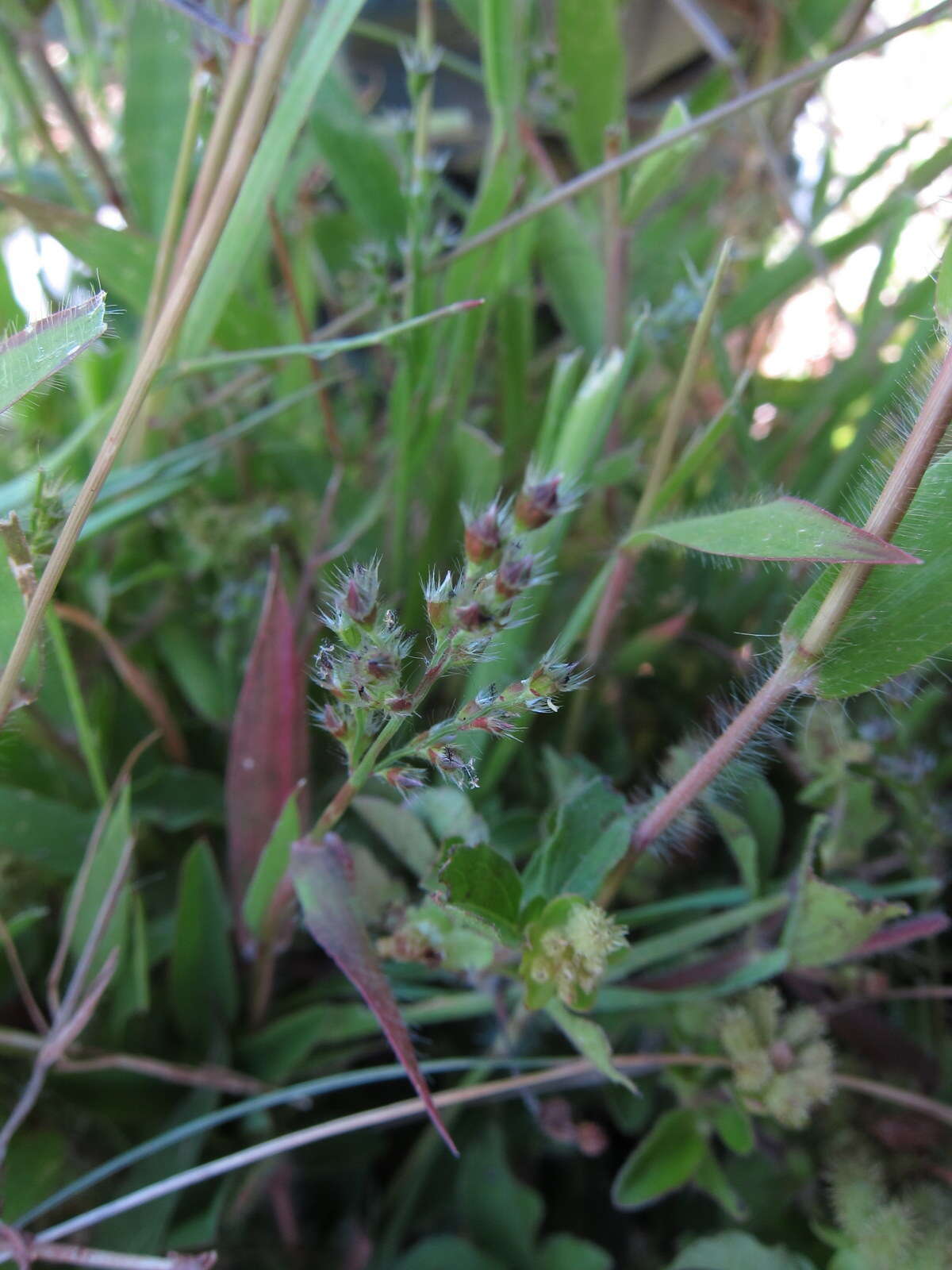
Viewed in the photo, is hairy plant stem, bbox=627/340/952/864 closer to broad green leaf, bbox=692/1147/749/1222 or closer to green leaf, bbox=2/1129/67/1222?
broad green leaf, bbox=692/1147/749/1222

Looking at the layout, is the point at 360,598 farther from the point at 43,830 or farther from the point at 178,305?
the point at 43,830

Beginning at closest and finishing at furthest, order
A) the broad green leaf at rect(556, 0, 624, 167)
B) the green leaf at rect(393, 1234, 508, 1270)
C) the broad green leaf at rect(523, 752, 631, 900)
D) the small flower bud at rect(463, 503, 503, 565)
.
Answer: the small flower bud at rect(463, 503, 503, 565)
the broad green leaf at rect(523, 752, 631, 900)
the green leaf at rect(393, 1234, 508, 1270)
the broad green leaf at rect(556, 0, 624, 167)

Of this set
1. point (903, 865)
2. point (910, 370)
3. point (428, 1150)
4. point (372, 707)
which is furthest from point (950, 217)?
point (428, 1150)

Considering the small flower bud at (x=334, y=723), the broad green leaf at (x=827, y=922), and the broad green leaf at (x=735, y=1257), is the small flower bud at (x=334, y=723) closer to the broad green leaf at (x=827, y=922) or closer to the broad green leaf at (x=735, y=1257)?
the broad green leaf at (x=827, y=922)

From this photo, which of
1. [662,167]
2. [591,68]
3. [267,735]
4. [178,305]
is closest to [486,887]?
[267,735]

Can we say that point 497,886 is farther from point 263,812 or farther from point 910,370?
point 910,370

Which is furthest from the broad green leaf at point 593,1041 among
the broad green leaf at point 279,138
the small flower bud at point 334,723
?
Answer: the broad green leaf at point 279,138

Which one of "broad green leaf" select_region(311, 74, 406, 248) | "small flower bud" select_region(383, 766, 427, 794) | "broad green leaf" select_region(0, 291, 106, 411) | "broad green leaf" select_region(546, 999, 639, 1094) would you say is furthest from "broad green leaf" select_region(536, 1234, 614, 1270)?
"broad green leaf" select_region(311, 74, 406, 248)
